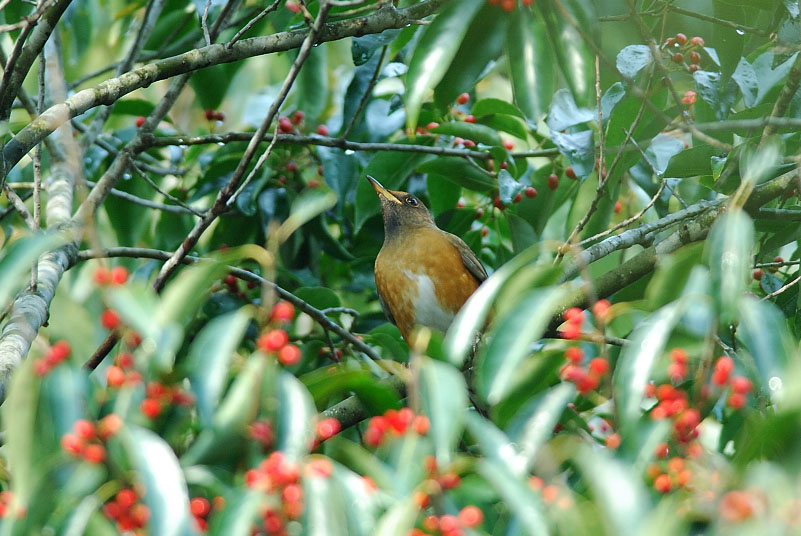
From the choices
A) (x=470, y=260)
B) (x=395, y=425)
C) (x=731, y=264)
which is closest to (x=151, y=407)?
(x=395, y=425)

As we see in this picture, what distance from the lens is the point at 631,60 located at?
10.7 feet

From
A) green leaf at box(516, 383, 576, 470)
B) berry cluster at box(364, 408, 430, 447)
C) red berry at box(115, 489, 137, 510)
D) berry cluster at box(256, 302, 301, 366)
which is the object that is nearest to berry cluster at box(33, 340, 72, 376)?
red berry at box(115, 489, 137, 510)

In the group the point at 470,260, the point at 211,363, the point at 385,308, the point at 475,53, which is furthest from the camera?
the point at 385,308

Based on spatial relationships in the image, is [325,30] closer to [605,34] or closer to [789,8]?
[605,34]

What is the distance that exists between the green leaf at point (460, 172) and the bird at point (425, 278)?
80cm

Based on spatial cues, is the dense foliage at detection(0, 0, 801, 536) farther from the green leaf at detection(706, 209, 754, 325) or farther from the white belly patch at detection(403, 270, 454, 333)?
the white belly patch at detection(403, 270, 454, 333)

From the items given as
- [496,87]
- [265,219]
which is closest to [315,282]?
[265,219]

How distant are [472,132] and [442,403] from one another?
289 cm

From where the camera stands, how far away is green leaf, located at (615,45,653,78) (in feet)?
10.6

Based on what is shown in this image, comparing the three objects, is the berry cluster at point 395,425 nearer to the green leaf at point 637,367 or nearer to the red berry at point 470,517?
the red berry at point 470,517

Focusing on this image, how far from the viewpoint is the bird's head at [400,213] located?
18.1 feet

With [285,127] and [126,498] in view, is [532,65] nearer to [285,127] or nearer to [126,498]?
[126,498]

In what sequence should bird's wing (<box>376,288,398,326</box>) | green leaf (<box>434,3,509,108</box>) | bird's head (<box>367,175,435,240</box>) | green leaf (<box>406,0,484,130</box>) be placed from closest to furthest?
green leaf (<box>406,0,484,130</box>) < green leaf (<box>434,3,509,108</box>) < bird's wing (<box>376,288,398,326</box>) < bird's head (<box>367,175,435,240</box>)

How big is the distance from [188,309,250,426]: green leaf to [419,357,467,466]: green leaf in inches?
14.0
